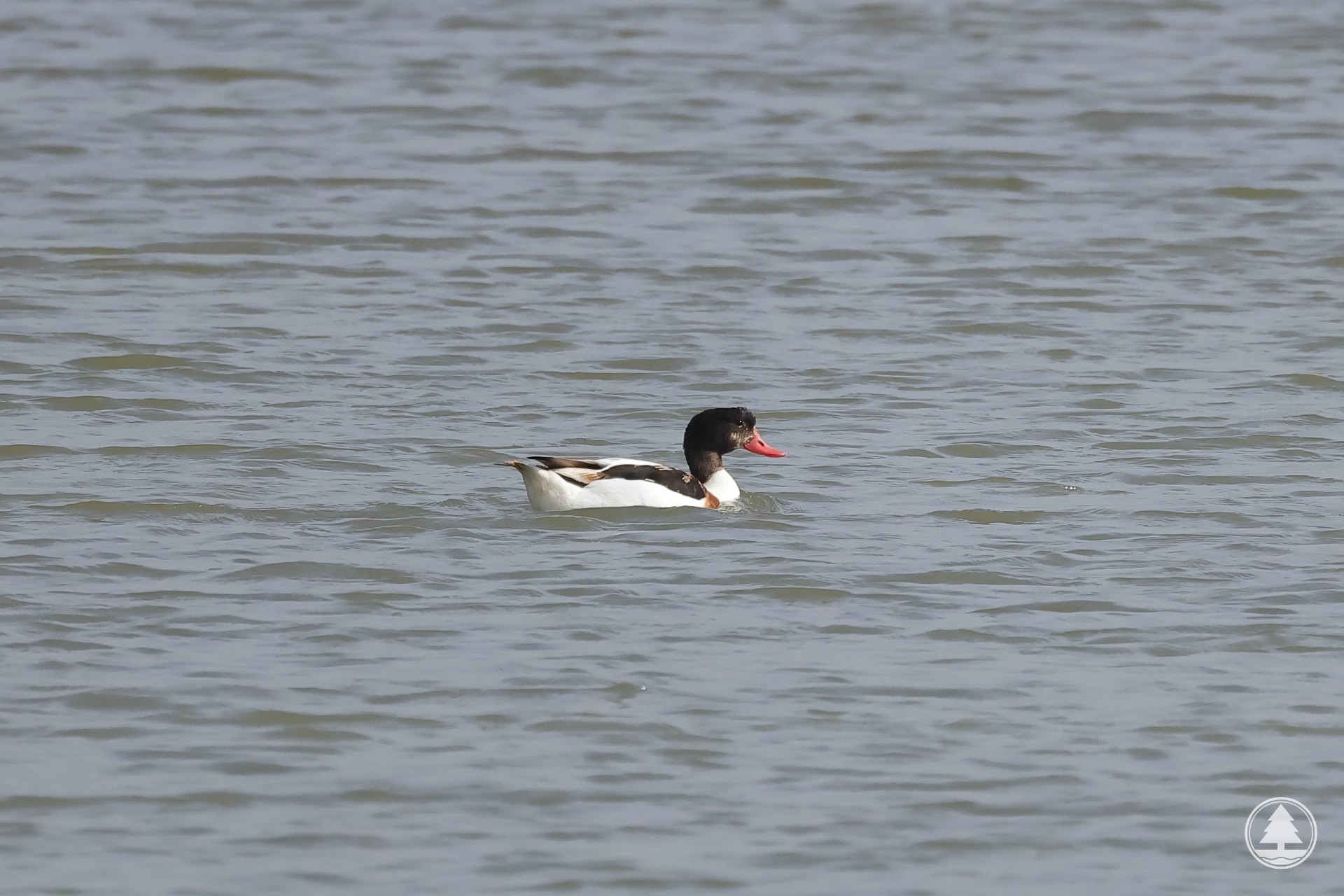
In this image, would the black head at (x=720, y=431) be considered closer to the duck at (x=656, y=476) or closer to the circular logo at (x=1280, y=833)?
the duck at (x=656, y=476)

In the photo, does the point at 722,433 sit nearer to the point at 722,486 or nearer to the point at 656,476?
the point at 722,486

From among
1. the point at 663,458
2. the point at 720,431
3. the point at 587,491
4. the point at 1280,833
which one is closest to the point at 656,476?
the point at 587,491

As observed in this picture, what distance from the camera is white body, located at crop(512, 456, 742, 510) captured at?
415 inches

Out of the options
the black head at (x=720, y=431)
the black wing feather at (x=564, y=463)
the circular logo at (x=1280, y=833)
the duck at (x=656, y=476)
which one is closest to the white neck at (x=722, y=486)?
the duck at (x=656, y=476)

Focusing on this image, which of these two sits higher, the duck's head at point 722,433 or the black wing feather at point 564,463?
the duck's head at point 722,433

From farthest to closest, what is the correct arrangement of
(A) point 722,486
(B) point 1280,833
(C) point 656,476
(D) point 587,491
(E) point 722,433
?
(E) point 722,433 < (A) point 722,486 < (C) point 656,476 < (D) point 587,491 < (B) point 1280,833

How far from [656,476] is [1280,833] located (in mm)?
4375

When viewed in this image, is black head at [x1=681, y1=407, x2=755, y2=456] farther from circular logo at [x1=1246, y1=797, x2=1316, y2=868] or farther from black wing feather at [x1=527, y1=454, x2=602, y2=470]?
circular logo at [x1=1246, y1=797, x2=1316, y2=868]

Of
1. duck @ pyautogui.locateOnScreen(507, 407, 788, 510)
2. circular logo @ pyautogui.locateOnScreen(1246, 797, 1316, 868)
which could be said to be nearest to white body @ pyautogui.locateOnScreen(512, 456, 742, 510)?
duck @ pyautogui.locateOnScreen(507, 407, 788, 510)

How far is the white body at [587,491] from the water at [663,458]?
13 cm

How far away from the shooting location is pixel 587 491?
10.6 meters

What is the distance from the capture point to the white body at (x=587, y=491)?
1053cm

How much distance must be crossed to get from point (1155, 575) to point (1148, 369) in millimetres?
4464

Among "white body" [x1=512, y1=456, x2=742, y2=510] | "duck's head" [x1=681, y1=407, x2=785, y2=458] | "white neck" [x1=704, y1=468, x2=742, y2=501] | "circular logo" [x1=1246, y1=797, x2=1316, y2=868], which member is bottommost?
"circular logo" [x1=1246, y1=797, x2=1316, y2=868]
